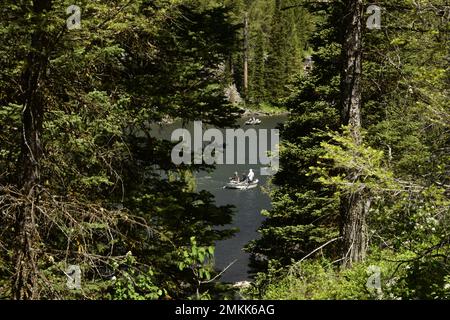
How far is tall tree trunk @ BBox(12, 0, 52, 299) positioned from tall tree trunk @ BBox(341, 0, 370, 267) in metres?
4.09

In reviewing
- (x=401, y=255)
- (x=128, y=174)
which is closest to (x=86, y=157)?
(x=128, y=174)

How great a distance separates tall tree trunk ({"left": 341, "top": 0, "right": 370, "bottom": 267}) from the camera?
23.5ft

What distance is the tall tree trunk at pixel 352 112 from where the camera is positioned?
23.5 ft

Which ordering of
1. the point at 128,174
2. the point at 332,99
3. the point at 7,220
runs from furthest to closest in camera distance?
the point at 332,99 < the point at 128,174 < the point at 7,220

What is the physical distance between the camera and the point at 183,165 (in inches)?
456

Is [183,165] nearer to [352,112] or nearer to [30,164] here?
[352,112]

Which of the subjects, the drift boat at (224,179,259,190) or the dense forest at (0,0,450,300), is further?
the drift boat at (224,179,259,190)

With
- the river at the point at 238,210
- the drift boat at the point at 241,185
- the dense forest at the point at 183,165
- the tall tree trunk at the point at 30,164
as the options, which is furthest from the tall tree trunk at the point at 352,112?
the drift boat at the point at 241,185

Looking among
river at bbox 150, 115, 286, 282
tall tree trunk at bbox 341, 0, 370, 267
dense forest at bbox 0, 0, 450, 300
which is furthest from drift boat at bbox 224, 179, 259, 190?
tall tree trunk at bbox 341, 0, 370, 267

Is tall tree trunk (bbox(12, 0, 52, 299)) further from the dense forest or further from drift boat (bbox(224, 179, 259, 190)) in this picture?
drift boat (bbox(224, 179, 259, 190))

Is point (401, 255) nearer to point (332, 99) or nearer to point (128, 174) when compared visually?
point (128, 174)

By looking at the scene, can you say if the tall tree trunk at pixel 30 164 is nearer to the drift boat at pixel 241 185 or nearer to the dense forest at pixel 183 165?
the dense forest at pixel 183 165

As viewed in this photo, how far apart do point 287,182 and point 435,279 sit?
9.01 meters

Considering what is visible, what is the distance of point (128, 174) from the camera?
10750 millimetres
